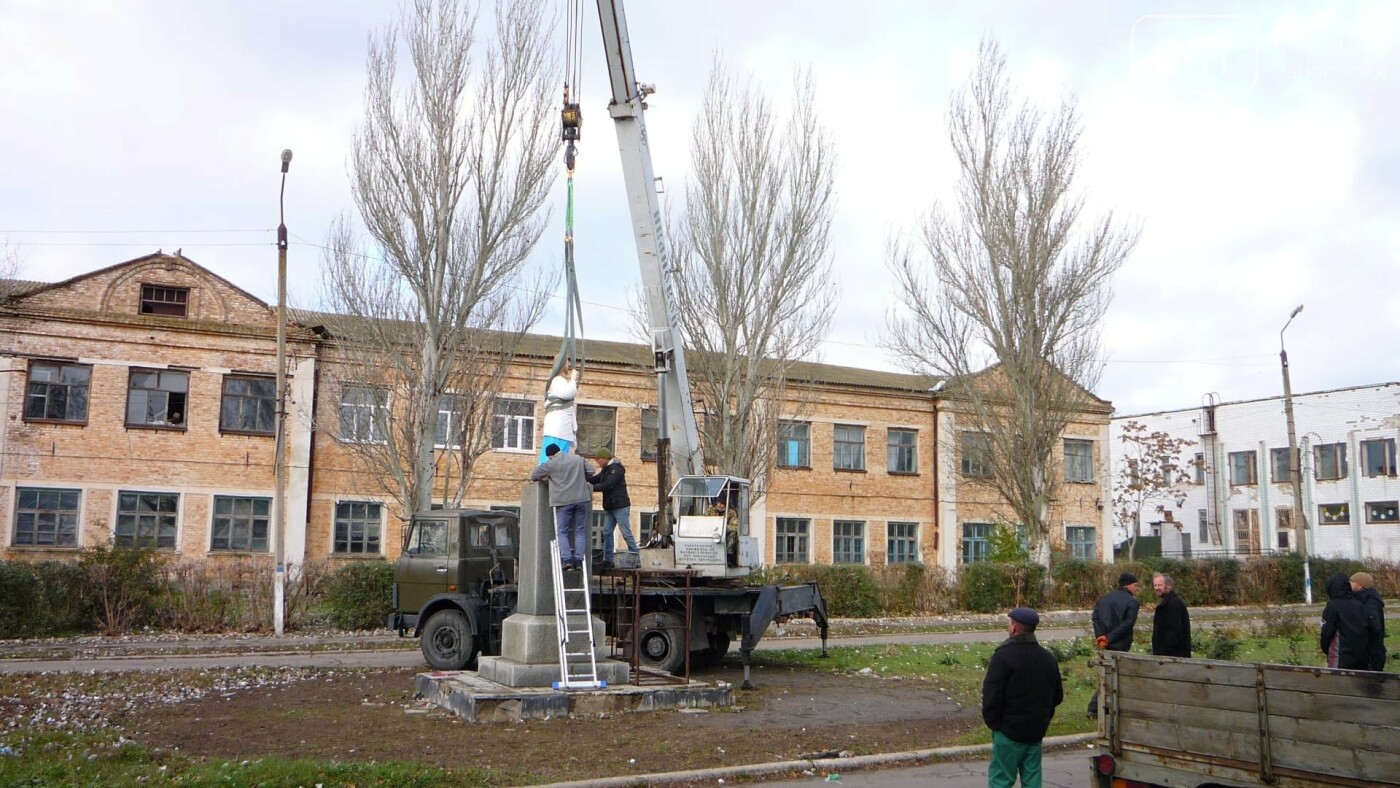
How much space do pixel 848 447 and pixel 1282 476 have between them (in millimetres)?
23662

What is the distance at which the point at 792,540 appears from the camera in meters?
37.4

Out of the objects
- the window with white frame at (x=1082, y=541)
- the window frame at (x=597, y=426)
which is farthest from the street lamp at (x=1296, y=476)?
the window frame at (x=597, y=426)

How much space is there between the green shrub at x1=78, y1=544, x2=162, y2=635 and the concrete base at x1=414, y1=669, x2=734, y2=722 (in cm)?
1222

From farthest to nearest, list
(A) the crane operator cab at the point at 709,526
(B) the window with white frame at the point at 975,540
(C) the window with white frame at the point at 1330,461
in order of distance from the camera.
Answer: (C) the window with white frame at the point at 1330,461 → (B) the window with white frame at the point at 975,540 → (A) the crane operator cab at the point at 709,526

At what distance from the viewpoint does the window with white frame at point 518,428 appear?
109 ft

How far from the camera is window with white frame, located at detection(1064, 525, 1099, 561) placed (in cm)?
4203

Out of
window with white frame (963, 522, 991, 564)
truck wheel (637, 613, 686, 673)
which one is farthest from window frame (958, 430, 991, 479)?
truck wheel (637, 613, 686, 673)

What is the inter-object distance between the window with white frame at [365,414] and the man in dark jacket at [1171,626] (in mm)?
18957

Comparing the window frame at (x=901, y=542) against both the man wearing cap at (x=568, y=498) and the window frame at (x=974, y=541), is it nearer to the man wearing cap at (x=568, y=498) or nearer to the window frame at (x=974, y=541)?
the window frame at (x=974, y=541)

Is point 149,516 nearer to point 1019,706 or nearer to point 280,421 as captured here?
point 280,421

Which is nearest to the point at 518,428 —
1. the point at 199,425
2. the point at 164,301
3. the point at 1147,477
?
the point at 199,425

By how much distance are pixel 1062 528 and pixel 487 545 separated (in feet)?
99.5

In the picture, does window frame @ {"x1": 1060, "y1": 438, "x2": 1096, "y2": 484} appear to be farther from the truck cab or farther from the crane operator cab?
the truck cab

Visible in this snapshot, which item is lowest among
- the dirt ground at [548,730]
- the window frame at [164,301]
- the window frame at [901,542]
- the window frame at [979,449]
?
the dirt ground at [548,730]
